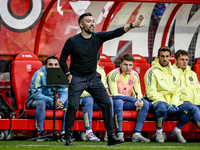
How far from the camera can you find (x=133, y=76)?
6727 millimetres

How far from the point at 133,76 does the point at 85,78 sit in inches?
77.3

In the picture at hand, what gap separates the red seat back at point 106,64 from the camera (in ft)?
23.2

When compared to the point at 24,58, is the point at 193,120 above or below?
below

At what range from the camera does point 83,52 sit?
483 centimetres

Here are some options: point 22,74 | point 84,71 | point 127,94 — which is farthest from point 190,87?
point 22,74

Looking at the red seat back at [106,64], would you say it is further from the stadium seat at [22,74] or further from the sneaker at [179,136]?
the sneaker at [179,136]

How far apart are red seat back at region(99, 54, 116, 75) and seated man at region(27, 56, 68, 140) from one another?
2.75ft

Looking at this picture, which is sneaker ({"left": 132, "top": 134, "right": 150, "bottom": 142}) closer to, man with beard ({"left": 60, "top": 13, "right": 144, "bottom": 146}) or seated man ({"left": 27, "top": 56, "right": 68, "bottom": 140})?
seated man ({"left": 27, "top": 56, "right": 68, "bottom": 140})

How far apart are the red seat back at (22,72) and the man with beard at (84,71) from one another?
189 centimetres

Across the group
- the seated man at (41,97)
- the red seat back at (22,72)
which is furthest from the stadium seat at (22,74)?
the seated man at (41,97)

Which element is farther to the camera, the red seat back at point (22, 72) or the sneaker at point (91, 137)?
the red seat back at point (22, 72)

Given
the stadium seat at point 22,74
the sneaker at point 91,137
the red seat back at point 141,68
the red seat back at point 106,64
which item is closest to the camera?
the sneaker at point 91,137


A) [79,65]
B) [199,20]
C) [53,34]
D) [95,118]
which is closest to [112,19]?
[53,34]

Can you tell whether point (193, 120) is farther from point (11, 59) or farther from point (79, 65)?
point (11, 59)
